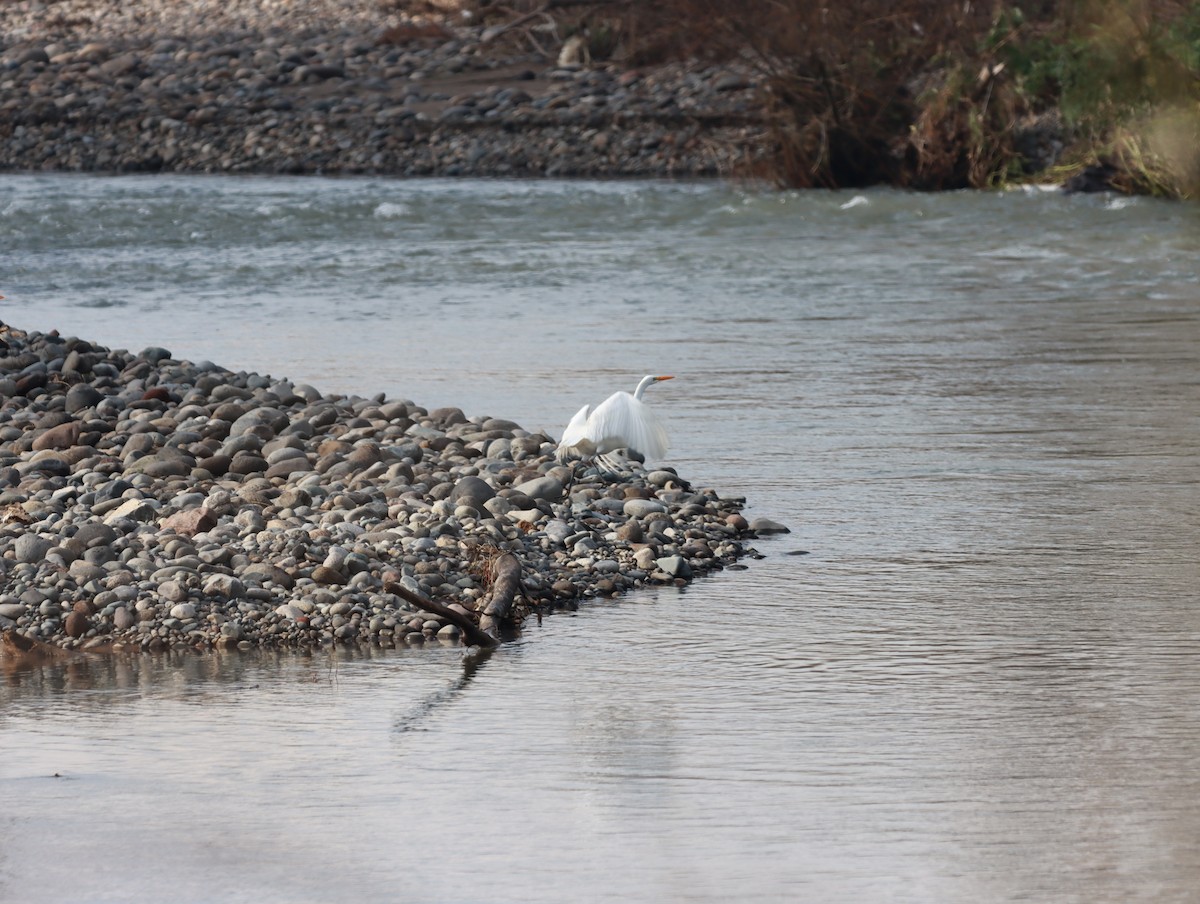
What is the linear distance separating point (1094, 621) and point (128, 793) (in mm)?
2906

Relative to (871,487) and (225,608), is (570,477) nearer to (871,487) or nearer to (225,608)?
(871,487)

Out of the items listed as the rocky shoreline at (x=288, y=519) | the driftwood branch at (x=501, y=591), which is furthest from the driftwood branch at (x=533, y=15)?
the driftwood branch at (x=501, y=591)

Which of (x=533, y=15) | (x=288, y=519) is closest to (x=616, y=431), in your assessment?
(x=288, y=519)

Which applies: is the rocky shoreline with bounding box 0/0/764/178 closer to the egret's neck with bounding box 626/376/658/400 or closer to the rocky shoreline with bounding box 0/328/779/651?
the rocky shoreline with bounding box 0/328/779/651

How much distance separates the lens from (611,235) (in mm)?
17875

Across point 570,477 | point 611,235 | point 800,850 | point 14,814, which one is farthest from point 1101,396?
point 611,235

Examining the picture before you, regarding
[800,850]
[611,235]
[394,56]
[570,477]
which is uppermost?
[394,56]

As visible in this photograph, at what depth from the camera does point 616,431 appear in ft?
24.5

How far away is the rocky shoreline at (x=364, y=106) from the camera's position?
2520 centimetres

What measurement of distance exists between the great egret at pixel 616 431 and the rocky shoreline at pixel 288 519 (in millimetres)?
102

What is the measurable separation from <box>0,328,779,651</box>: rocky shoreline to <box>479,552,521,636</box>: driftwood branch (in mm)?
76

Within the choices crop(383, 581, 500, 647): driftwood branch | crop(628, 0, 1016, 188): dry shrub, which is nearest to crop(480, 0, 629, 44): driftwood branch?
crop(628, 0, 1016, 188): dry shrub

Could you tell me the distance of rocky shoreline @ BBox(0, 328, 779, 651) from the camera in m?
6.05

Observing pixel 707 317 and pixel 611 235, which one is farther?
pixel 611 235
